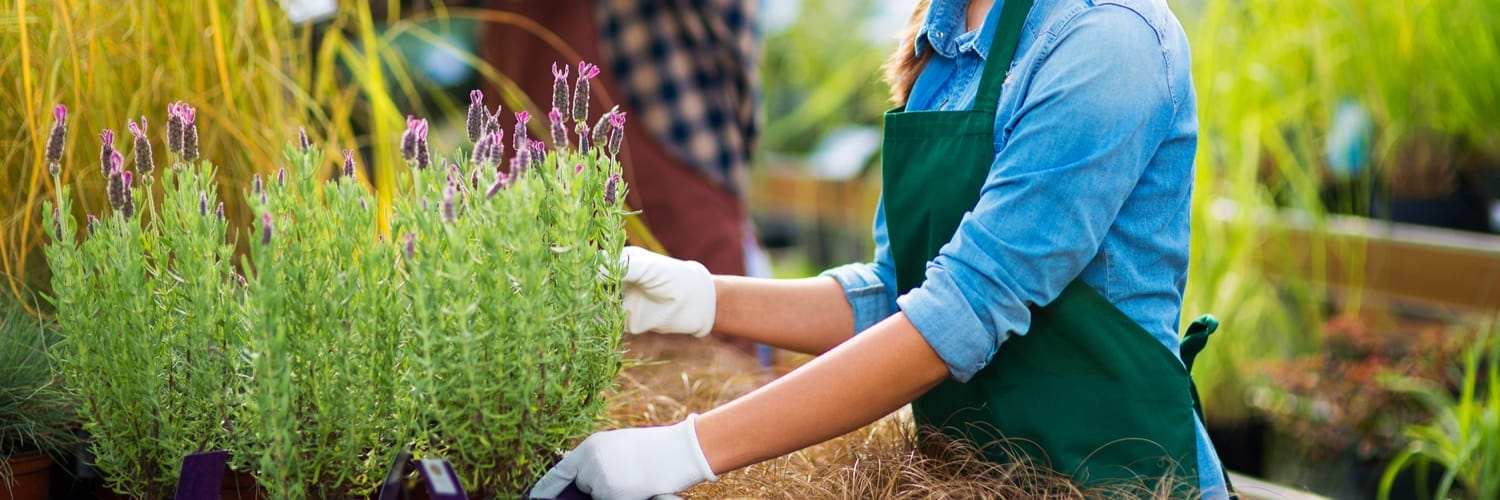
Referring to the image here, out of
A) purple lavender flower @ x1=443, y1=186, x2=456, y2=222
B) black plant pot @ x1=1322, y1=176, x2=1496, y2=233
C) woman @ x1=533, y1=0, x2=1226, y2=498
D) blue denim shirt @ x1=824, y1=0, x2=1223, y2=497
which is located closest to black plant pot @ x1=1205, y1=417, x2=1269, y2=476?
black plant pot @ x1=1322, y1=176, x2=1496, y2=233

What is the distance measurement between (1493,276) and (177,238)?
219 cm

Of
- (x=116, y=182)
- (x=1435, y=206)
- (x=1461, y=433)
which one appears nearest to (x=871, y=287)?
(x=116, y=182)

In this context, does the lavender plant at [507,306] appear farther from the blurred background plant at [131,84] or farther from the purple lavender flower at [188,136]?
the blurred background plant at [131,84]

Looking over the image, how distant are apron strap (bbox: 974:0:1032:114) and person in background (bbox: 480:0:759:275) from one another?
1.04m

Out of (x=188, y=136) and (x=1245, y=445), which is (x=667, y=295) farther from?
(x=1245, y=445)

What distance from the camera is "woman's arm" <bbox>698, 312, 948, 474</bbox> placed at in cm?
93

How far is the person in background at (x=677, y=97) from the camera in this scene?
2023 mm

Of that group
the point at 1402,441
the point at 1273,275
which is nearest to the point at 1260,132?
the point at 1273,275

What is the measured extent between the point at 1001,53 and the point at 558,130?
0.40 meters

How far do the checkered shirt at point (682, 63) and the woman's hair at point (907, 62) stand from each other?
2.65 feet

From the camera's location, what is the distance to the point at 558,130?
2.67 ft

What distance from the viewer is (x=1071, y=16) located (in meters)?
0.95

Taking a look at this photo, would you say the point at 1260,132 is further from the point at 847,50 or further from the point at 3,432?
the point at 3,432

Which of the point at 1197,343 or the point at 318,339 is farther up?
the point at 318,339
